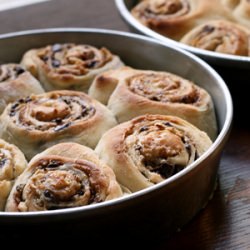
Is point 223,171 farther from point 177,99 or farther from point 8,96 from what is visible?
point 8,96

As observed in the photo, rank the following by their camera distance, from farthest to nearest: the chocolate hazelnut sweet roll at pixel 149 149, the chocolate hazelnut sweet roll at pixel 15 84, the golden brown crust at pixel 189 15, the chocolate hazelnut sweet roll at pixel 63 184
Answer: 1. the golden brown crust at pixel 189 15
2. the chocolate hazelnut sweet roll at pixel 15 84
3. the chocolate hazelnut sweet roll at pixel 149 149
4. the chocolate hazelnut sweet roll at pixel 63 184

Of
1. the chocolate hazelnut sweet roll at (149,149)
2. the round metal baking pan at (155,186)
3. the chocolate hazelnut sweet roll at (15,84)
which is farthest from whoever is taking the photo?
the chocolate hazelnut sweet roll at (15,84)

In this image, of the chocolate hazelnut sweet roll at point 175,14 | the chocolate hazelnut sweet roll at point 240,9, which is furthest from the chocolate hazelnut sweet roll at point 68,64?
the chocolate hazelnut sweet roll at point 240,9

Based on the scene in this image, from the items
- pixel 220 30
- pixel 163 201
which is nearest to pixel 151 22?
pixel 220 30

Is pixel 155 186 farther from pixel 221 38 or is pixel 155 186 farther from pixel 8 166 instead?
pixel 221 38

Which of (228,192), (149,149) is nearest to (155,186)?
(149,149)

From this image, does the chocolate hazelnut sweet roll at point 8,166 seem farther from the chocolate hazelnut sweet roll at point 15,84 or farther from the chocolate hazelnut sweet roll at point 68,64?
the chocolate hazelnut sweet roll at point 68,64

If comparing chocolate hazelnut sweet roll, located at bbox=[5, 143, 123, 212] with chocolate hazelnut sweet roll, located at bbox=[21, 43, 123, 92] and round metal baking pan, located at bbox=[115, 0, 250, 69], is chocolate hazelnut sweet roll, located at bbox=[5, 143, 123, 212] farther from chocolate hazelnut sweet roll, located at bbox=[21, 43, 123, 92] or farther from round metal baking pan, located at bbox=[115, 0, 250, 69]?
round metal baking pan, located at bbox=[115, 0, 250, 69]
